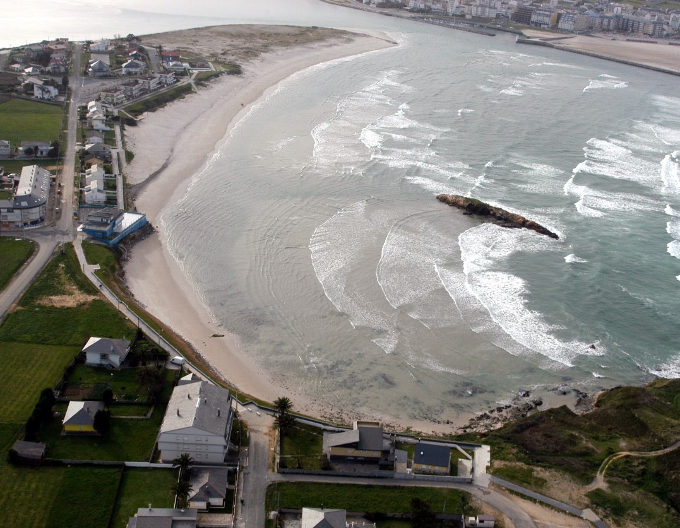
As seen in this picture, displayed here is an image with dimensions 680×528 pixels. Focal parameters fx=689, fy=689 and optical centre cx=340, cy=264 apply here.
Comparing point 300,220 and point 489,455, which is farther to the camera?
point 300,220

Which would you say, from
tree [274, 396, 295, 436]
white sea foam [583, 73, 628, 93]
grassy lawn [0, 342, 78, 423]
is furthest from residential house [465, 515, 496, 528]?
white sea foam [583, 73, 628, 93]

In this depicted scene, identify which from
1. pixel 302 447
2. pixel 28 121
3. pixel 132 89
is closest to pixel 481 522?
pixel 302 447

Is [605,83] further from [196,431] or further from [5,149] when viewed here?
[196,431]

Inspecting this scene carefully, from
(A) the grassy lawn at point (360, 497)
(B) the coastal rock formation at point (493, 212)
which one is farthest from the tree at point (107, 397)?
(B) the coastal rock formation at point (493, 212)

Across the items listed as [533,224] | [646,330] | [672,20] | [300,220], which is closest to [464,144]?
[533,224]

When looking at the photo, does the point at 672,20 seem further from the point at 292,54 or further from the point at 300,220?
the point at 300,220

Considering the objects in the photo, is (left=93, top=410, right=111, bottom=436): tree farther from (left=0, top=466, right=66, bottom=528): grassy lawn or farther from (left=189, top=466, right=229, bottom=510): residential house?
(left=189, top=466, right=229, bottom=510): residential house

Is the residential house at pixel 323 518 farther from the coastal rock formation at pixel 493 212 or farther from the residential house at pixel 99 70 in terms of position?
the residential house at pixel 99 70
